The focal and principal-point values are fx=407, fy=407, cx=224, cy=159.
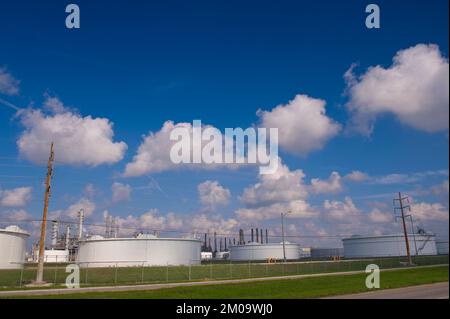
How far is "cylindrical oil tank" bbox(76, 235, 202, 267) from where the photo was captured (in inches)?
3071

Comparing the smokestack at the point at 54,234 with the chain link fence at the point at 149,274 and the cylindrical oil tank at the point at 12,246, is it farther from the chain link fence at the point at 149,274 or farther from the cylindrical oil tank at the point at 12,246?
the chain link fence at the point at 149,274

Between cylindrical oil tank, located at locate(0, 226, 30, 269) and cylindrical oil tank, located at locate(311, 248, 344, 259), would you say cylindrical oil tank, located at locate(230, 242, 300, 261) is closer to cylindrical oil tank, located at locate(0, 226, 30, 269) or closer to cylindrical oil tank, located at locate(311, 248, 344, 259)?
cylindrical oil tank, located at locate(311, 248, 344, 259)

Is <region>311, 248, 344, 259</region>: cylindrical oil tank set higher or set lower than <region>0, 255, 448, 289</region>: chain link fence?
higher

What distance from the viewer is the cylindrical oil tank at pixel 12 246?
67188 millimetres

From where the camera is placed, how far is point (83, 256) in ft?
275

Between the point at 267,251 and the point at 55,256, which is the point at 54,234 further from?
the point at 267,251

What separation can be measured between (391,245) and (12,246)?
103083 mm

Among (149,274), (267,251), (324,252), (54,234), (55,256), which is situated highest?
(54,234)

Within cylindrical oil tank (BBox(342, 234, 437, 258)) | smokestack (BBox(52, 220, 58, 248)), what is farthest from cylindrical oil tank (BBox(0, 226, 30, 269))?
cylindrical oil tank (BBox(342, 234, 437, 258))

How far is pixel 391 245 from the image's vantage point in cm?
12388

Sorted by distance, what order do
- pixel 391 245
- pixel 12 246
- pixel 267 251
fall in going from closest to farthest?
1. pixel 12 246
2. pixel 391 245
3. pixel 267 251

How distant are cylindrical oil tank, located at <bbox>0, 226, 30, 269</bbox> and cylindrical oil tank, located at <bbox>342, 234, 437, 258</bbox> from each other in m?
98.0

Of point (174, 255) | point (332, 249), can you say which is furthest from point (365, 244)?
point (174, 255)

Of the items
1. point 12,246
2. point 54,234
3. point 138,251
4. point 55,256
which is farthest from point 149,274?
point 54,234
